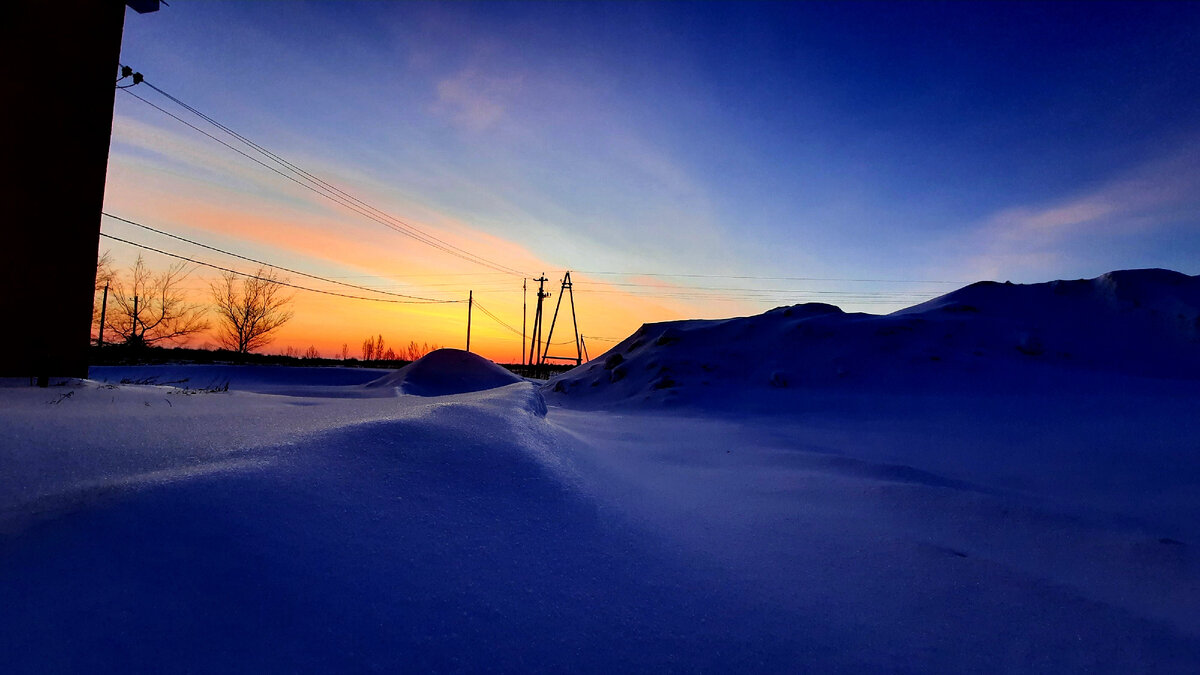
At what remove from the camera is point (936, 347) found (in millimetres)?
10219

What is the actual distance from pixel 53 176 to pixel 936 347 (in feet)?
45.3

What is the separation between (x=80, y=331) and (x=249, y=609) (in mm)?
7472

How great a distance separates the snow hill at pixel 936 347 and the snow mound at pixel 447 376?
77.5 inches

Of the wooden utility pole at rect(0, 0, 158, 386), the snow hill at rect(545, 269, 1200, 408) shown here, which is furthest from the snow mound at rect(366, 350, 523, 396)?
the wooden utility pole at rect(0, 0, 158, 386)

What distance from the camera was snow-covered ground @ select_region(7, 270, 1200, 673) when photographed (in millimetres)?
1326

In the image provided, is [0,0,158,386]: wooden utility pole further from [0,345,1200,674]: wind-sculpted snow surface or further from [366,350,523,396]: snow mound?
[366,350,523,396]: snow mound

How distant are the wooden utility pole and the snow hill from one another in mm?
8263

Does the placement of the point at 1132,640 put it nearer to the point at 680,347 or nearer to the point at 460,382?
the point at 680,347

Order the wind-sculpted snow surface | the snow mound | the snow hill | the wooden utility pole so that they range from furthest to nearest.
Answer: the snow mound → the snow hill → the wooden utility pole → the wind-sculpted snow surface

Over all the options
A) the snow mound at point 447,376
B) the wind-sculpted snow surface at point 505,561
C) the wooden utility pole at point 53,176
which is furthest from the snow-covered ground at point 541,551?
the snow mound at point 447,376

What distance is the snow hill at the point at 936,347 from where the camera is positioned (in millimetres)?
9406

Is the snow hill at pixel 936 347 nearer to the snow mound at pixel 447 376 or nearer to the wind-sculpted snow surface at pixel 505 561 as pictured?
the snow mound at pixel 447 376

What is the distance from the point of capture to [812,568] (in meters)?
2.16

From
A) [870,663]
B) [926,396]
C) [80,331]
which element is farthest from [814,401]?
[80,331]
